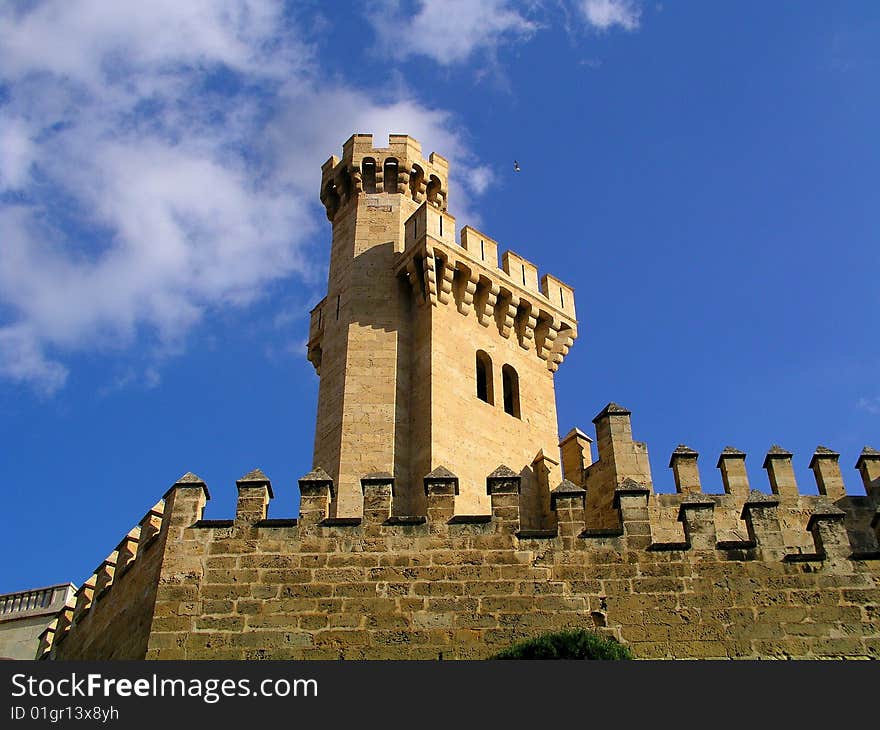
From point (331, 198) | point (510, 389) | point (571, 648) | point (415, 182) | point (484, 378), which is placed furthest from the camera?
point (331, 198)

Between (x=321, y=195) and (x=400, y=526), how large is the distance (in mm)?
11680

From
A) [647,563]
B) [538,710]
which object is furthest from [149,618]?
[647,563]

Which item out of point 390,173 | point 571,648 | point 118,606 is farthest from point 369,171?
point 571,648

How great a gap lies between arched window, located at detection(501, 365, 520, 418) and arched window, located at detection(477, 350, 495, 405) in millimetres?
348

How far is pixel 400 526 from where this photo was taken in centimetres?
1396

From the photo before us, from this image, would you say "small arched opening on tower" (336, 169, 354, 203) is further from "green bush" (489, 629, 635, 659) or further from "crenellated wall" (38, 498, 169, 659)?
"green bush" (489, 629, 635, 659)

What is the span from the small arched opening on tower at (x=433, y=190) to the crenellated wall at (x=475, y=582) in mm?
10366

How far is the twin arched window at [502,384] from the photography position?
20.3 m

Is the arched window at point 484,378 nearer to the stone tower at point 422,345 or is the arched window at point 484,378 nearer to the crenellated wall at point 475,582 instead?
the stone tower at point 422,345

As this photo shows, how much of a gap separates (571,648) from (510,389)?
9.61 m

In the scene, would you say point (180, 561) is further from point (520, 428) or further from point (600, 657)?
point (520, 428)

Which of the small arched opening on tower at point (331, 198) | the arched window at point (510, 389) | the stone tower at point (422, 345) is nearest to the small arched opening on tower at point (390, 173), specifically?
the stone tower at point (422, 345)

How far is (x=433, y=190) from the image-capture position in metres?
23.2

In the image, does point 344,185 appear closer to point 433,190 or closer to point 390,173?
point 390,173
